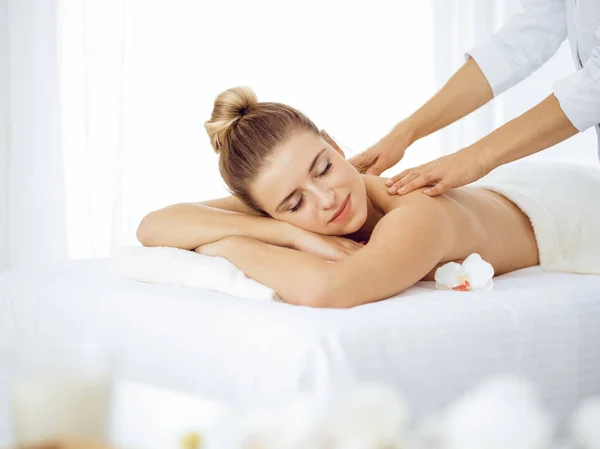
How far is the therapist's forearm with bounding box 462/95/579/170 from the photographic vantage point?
1.80 meters

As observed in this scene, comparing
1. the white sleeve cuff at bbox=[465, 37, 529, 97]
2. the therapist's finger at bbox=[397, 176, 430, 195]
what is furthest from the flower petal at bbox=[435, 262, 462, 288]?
the white sleeve cuff at bbox=[465, 37, 529, 97]

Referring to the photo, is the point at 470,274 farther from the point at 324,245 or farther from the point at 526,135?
the point at 526,135

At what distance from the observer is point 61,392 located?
0.45 metres

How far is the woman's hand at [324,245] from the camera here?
65.5 inches

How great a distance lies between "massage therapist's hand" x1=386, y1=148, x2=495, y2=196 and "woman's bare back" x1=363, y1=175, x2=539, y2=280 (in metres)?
0.02

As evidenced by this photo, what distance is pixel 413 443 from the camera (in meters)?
0.38

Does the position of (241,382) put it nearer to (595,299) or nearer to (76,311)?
(76,311)

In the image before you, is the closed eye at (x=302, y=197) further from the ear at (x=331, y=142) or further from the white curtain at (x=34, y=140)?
the white curtain at (x=34, y=140)

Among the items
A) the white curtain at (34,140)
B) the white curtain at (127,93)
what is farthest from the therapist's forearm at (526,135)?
the white curtain at (34,140)

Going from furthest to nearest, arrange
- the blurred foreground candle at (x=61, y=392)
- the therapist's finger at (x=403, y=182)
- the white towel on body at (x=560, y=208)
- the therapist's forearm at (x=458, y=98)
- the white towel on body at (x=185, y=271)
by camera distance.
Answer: the therapist's forearm at (x=458, y=98)
the white towel on body at (x=560, y=208)
the therapist's finger at (x=403, y=182)
the white towel on body at (x=185, y=271)
the blurred foreground candle at (x=61, y=392)

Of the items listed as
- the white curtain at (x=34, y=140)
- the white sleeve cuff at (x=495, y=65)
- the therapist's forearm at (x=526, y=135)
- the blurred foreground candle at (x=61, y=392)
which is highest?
the white sleeve cuff at (x=495, y=65)

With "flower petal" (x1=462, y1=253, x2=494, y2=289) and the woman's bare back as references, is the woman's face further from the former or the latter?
"flower petal" (x1=462, y1=253, x2=494, y2=289)

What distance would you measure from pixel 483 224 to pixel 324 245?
405 mm

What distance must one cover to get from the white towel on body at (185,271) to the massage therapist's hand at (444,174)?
0.44 metres
